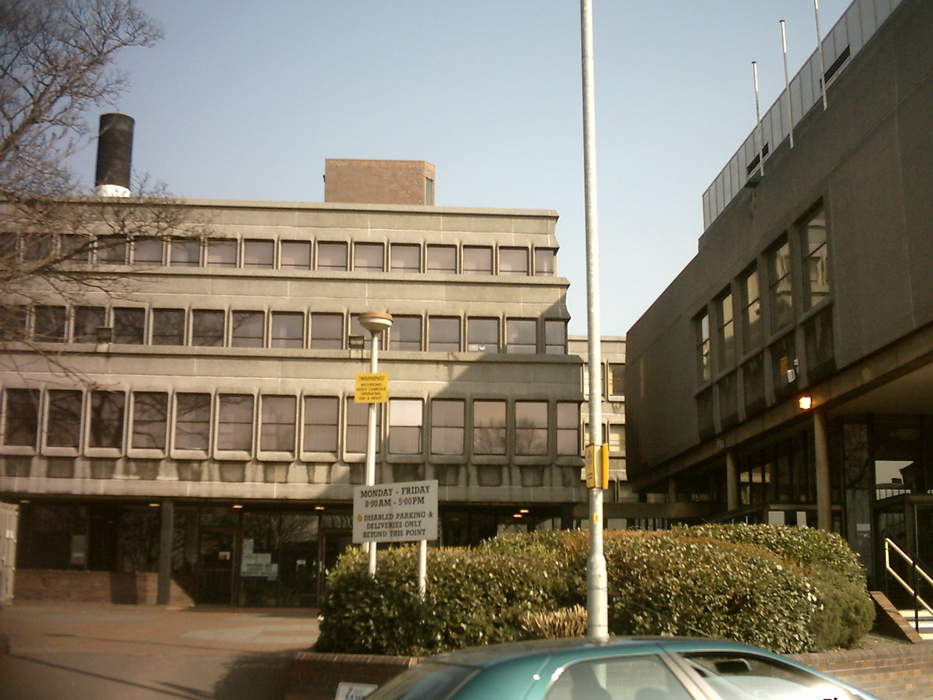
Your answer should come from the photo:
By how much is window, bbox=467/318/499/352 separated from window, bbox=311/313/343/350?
4497 mm

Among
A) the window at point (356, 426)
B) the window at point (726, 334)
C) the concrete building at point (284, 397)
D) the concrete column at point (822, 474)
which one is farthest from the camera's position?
the window at point (356, 426)

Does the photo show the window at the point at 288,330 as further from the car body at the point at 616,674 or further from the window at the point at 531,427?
the car body at the point at 616,674

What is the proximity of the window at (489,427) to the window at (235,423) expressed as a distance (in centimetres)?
738

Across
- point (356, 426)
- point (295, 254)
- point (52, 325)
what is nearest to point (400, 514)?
point (356, 426)

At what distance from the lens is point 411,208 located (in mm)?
40562

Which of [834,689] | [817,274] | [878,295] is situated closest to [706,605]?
[834,689]

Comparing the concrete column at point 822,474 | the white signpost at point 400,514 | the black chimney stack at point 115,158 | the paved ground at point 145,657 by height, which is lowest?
the paved ground at point 145,657

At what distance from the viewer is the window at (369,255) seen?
40000mm

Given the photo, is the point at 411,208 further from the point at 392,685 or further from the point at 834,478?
the point at 392,685

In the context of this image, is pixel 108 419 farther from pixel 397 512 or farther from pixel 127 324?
pixel 397 512

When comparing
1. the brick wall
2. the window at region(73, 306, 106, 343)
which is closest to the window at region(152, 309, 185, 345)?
the window at region(73, 306, 106, 343)

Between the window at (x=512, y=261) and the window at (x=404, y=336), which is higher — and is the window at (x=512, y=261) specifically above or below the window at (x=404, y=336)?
above

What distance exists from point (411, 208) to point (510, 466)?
34.3 ft

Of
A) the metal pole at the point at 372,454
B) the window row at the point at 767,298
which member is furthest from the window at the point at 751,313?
the metal pole at the point at 372,454
